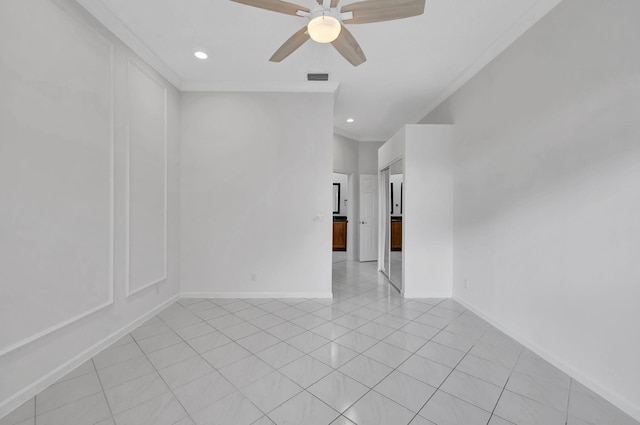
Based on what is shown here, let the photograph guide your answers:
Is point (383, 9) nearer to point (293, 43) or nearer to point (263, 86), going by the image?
point (293, 43)

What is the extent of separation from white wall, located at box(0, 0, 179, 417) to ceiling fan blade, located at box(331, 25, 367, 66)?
6.83 feet

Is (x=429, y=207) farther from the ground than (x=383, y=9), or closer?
closer

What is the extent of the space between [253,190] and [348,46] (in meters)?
2.22

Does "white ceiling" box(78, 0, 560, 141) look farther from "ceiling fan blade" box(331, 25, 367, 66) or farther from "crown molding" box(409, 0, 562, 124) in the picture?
"ceiling fan blade" box(331, 25, 367, 66)

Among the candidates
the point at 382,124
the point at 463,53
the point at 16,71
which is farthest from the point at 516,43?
the point at 16,71

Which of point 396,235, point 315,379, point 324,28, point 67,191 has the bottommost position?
point 315,379

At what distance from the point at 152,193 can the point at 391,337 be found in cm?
312

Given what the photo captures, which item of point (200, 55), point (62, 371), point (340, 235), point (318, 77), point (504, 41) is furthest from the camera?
point (340, 235)

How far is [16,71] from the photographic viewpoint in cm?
162

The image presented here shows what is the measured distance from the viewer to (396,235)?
4.43 meters

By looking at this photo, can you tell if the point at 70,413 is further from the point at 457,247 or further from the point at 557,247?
the point at 457,247

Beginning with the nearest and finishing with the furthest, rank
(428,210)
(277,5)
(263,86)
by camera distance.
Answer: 1. (277,5)
2. (263,86)
3. (428,210)

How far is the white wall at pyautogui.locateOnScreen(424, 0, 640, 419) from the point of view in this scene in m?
1.64

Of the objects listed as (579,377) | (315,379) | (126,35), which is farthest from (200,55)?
(579,377)
